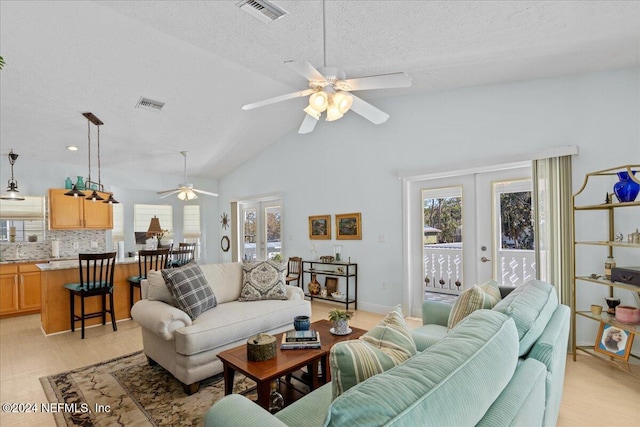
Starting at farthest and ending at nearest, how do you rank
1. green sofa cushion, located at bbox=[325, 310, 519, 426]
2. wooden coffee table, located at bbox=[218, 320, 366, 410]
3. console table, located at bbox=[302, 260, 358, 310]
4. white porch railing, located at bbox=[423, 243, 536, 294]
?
console table, located at bbox=[302, 260, 358, 310], white porch railing, located at bbox=[423, 243, 536, 294], wooden coffee table, located at bbox=[218, 320, 366, 410], green sofa cushion, located at bbox=[325, 310, 519, 426]

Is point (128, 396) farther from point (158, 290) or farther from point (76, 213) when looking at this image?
point (76, 213)

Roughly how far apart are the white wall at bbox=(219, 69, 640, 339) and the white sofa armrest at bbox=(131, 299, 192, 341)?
3037 mm

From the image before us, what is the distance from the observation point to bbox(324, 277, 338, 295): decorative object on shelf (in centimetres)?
538

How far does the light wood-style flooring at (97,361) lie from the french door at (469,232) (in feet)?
2.58

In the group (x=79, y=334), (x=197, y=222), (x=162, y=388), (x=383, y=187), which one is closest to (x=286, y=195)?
(x=383, y=187)

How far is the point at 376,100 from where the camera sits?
495cm

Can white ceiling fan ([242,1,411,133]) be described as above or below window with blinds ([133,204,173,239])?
above

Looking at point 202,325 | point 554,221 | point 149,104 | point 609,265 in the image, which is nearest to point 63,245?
point 149,104

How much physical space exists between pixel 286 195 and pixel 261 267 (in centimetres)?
288

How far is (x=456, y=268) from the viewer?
4324 millimetres

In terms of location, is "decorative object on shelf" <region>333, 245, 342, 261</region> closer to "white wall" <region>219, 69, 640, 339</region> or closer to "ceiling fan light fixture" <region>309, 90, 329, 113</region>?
"white wall" <region>219, 69, 640, 339</region>

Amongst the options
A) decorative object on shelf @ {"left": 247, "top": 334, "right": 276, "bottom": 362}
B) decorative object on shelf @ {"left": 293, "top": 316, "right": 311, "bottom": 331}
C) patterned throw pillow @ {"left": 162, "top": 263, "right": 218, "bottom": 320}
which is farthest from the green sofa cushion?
patterned throw pillow @ {"left": 162, "top": 263, "right": 218, "bottom": 320}

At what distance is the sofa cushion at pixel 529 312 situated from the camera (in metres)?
1.53

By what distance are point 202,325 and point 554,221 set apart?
3616 millimetres
